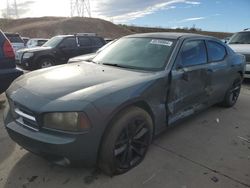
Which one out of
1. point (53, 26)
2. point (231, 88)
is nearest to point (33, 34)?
point (53, 26)

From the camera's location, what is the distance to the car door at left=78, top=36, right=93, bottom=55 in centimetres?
1214

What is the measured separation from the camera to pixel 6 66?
203 inches

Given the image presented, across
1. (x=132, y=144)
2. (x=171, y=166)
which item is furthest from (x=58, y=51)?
(x=171, y=166)

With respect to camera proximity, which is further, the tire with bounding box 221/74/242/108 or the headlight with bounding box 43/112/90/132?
the tire with bounding box 221/74/242/108

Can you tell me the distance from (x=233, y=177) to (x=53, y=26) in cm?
4567

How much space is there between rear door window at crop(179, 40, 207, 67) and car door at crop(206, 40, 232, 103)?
0.20 meters

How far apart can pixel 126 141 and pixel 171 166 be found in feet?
2.29

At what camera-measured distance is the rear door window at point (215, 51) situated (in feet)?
16.2

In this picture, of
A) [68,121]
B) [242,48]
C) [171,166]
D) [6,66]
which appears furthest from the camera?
[242,48]

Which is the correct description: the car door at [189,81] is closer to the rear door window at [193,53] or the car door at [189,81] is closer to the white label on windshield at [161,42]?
the rear door window at [193,53]

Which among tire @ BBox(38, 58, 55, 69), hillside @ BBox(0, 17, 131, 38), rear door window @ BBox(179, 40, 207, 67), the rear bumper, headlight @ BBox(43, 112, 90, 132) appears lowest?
hillside @ BBox(0, 17, 131, 38)

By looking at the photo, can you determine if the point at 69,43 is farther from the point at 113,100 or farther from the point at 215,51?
the point at 113,100

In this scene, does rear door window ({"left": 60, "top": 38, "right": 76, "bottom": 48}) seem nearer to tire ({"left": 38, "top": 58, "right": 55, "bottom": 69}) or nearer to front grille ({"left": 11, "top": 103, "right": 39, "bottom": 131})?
tire ({"left": 38, "top": 58, "right": 55, "bottom": 69})

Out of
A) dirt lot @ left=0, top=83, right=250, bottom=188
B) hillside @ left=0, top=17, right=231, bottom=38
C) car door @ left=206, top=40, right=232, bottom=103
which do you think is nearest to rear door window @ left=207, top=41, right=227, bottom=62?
car door @ left=206, top=40, right=232, bottom=103
